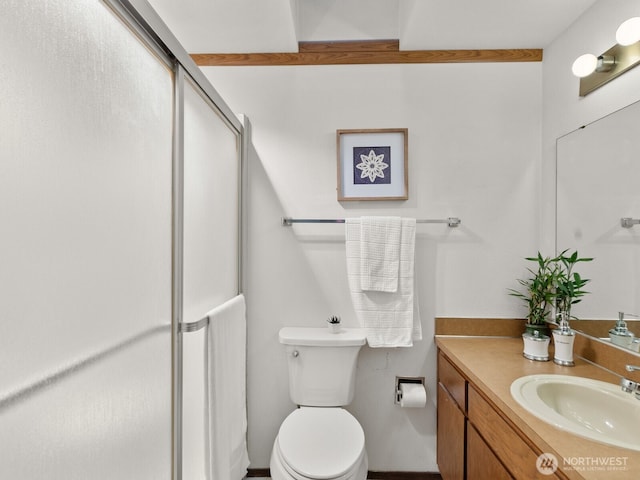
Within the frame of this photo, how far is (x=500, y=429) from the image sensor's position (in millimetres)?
1134

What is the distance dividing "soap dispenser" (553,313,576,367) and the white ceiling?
137cm

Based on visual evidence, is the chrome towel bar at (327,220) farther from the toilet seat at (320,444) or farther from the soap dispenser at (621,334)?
the toilet seat at (320,444)

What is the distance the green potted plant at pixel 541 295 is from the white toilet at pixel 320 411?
84cm

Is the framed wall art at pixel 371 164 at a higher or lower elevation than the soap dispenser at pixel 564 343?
higher

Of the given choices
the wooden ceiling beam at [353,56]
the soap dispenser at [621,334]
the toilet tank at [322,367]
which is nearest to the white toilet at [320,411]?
the toilet tank at [322,367]

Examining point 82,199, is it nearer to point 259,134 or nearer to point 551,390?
point 259,134

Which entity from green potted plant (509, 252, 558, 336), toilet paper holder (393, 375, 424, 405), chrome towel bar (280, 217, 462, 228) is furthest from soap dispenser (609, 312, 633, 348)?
toilet paper holder (393, 375, 424, 405)

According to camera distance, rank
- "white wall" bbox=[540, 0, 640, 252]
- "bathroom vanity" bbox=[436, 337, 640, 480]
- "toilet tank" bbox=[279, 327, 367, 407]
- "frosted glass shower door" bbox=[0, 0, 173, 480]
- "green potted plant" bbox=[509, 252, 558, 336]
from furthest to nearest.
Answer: "toilet tank" bbox=[279, 327, 367, 407]
"green potted plant" bbox=[509, 252, 558, 336]
"white wall" bbox=[540, 0, 640, 252]
"bathroom vanity" bbox=[436, 337, 640, 480]
"frosted glass shower door" bbox=[0, 0, 173, 480]

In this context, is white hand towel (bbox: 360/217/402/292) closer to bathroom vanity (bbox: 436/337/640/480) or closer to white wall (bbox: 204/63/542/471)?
white wall (bbox: 204/63/542/471)

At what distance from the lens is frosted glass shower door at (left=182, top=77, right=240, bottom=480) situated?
117cm

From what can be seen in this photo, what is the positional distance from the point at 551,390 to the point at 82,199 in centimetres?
157

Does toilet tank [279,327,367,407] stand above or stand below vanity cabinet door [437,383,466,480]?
above

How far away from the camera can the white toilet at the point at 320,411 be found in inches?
53.9

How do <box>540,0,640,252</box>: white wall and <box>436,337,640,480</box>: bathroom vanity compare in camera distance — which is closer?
<box>436,337,640,480</box>: bathroom vanity
